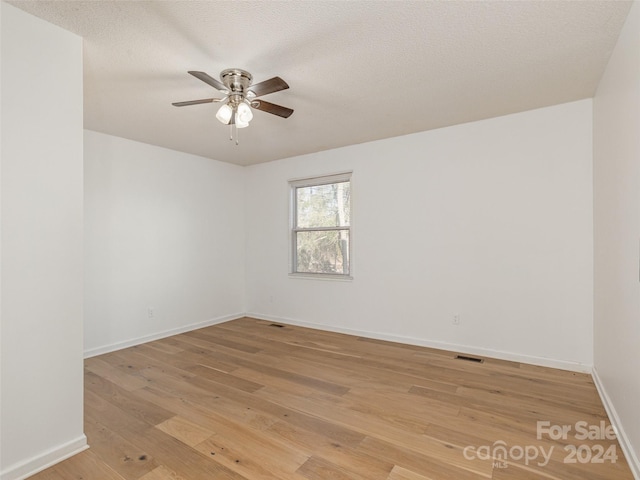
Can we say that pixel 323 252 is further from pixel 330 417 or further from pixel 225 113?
pixel 225 113

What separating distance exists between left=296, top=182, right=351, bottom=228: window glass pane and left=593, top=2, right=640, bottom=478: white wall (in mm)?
2664

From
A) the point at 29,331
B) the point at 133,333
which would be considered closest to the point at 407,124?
the point at 29,331

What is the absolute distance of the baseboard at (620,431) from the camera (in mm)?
1692

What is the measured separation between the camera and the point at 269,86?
216 centimetres

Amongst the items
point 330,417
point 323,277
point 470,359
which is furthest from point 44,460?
point 470,359

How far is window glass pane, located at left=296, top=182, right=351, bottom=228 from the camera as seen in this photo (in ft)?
15.0

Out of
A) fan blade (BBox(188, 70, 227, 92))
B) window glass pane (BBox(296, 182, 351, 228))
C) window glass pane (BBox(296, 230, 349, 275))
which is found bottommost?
window glass pane (BBox(296, 230, 349, 275))

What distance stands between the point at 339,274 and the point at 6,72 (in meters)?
3.71

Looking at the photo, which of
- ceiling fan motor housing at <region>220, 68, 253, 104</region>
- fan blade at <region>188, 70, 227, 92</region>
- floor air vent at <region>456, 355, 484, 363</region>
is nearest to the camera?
fan blade at <region>188, 70, 227, 92</region>

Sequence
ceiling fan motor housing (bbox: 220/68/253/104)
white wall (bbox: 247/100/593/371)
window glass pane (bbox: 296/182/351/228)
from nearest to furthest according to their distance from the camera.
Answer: ceiling fan motor housing (bbox: 220/68/253/104), white wall (bbox: 247/100/593/371), window glass pane (bbox: 296/182/351/228)

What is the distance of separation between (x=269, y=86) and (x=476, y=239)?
2.62 m

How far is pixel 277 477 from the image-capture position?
1723mm

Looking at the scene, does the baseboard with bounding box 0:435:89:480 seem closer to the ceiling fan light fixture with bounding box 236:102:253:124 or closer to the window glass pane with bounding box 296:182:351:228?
the ceiling fan light fixture with bounding box 236:102:253:124

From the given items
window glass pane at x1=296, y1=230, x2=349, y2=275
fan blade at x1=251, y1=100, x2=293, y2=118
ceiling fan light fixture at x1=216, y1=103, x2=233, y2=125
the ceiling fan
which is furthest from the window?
ceiling fan light fixture at x1=216, y1=103, x2=233, y2=125
